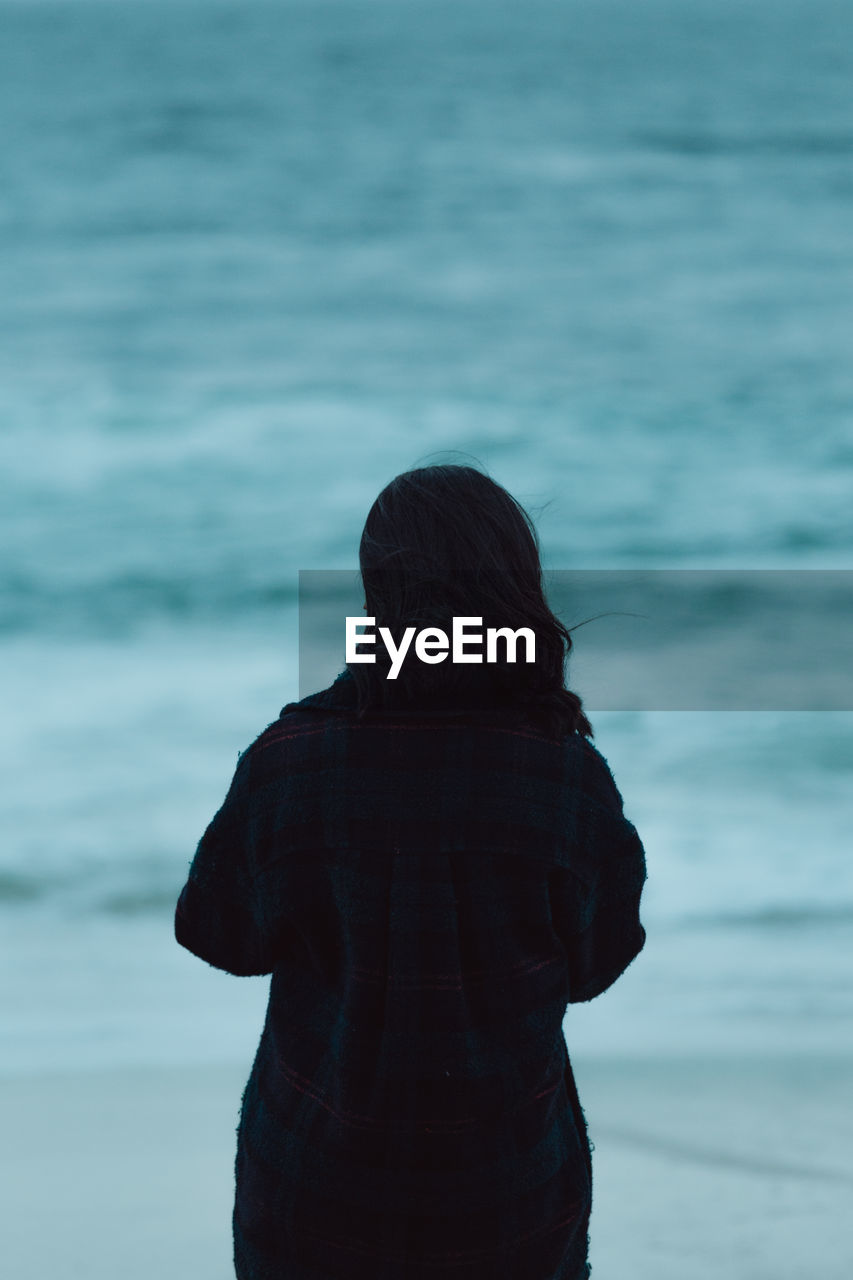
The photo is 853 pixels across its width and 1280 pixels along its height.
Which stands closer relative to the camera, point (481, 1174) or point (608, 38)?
point (481, 1174)

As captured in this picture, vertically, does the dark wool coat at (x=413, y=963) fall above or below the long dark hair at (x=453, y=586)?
below

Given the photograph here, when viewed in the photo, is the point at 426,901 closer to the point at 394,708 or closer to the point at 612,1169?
the point at 394,708

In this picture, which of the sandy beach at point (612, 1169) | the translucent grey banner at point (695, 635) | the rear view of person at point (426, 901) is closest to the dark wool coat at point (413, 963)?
the rear view of person at point (426, 901)

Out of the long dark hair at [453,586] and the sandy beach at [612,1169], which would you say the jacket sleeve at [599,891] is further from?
the sandy beach at [612,1169]

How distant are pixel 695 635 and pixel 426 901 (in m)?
4.22

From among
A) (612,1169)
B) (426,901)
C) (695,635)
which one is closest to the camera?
(426,901)

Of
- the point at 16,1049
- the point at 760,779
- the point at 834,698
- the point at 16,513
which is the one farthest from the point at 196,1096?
the point at 16,513

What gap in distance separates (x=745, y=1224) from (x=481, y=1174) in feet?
3.09

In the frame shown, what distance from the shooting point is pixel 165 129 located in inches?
236

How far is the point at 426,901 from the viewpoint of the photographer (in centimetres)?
85

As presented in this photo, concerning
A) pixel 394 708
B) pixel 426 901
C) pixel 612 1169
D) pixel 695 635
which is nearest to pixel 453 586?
pixel 394 708

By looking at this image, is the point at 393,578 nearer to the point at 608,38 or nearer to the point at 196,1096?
the point at 196,1096

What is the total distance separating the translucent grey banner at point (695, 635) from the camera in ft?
14.6

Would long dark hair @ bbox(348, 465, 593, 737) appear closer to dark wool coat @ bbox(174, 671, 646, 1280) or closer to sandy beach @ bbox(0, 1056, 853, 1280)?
dark wool coat @ bbox(174, 671, 646, 1280)
